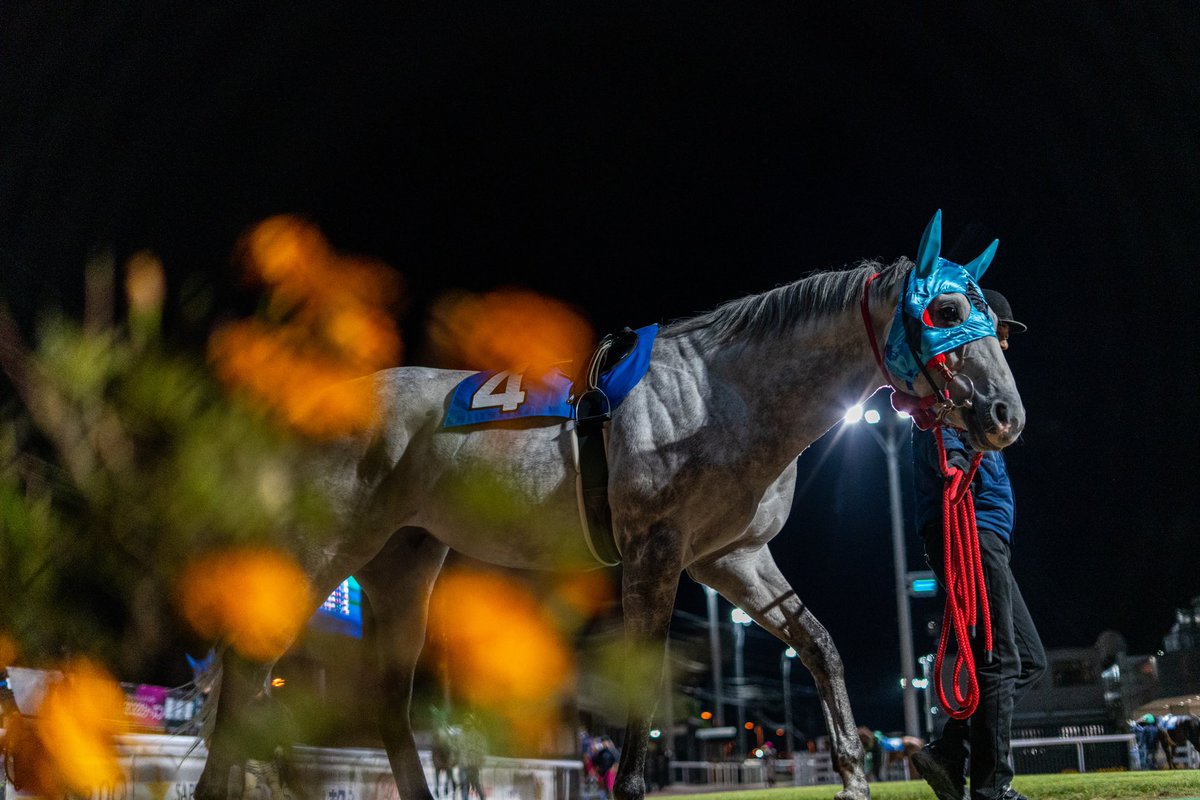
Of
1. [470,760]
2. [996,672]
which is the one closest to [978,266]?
[996,672]

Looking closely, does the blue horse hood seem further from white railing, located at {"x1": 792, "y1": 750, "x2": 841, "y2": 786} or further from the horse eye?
white railing, located at {"x1": 792, "y1": 750, "x2": 841, "y2": 786}

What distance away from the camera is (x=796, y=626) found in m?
4.38

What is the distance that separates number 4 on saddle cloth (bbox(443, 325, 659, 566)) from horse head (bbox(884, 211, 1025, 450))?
1.28 meters

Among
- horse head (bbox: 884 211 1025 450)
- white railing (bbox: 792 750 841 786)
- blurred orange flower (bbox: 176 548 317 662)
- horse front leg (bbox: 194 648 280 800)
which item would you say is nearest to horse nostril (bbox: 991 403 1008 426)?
horse head (bbox: 884 211 1025 450)

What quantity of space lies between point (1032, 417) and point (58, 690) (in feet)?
59.4

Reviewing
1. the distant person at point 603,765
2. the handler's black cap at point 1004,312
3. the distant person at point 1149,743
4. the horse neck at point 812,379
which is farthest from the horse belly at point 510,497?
the distant person at point 1149,743

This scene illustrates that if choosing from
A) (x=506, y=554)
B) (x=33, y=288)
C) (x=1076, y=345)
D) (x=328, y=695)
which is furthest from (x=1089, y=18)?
(x=328, y=695)

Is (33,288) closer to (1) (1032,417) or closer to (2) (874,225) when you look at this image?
(2) (874,225)

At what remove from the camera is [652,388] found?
177 inches

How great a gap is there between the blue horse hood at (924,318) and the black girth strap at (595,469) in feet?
4.47

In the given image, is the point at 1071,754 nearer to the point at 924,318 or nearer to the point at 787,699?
the point at 924,318

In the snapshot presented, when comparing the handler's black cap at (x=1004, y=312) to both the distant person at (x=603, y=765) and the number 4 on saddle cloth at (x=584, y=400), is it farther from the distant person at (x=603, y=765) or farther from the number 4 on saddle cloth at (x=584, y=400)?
the distant person at (x=603, y=765)

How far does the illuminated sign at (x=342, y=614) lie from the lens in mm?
17672

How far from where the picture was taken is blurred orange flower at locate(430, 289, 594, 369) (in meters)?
17.4
